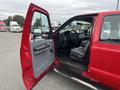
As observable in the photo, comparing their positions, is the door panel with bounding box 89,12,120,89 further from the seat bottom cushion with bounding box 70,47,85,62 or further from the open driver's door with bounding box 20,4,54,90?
the open driver's door with bounding box 20,4,54,90

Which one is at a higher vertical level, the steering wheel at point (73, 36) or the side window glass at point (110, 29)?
the side window glass at point (110, 29)

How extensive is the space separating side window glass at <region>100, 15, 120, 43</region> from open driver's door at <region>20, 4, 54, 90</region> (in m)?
1.29

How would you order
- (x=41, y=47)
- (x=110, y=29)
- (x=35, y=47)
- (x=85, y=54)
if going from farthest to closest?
(x=41, y=47) < (x=85, y=54) < (x=35, y=47) < (x=110, y=29)

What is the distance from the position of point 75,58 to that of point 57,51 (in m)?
0.95

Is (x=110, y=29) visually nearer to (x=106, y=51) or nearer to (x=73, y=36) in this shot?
(x=106, y=51)

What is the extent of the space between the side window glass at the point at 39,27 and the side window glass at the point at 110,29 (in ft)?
4.24

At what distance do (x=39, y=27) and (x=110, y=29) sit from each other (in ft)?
5.02

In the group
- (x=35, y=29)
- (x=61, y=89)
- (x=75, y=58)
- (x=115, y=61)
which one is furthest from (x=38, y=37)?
(x=115, y=61)

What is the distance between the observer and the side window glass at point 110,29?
3.65m

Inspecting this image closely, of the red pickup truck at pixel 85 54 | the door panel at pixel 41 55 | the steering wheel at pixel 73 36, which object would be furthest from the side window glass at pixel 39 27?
the steering wheel at pixel 73 36

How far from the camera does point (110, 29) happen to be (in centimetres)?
379

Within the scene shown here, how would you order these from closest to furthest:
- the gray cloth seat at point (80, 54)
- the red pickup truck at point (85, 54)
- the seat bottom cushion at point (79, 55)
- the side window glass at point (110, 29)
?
the red pickup truck at point (85, 54) → the side window glass at point (110, 29) → the gray cloth seat at point (80, 54) → the seat bottom cushion at point (79, 55)

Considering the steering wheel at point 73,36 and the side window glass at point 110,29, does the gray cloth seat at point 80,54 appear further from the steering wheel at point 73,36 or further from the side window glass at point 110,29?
the steering wheel at point 73,36

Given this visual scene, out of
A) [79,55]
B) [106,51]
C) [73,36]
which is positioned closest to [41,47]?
[79,55]
